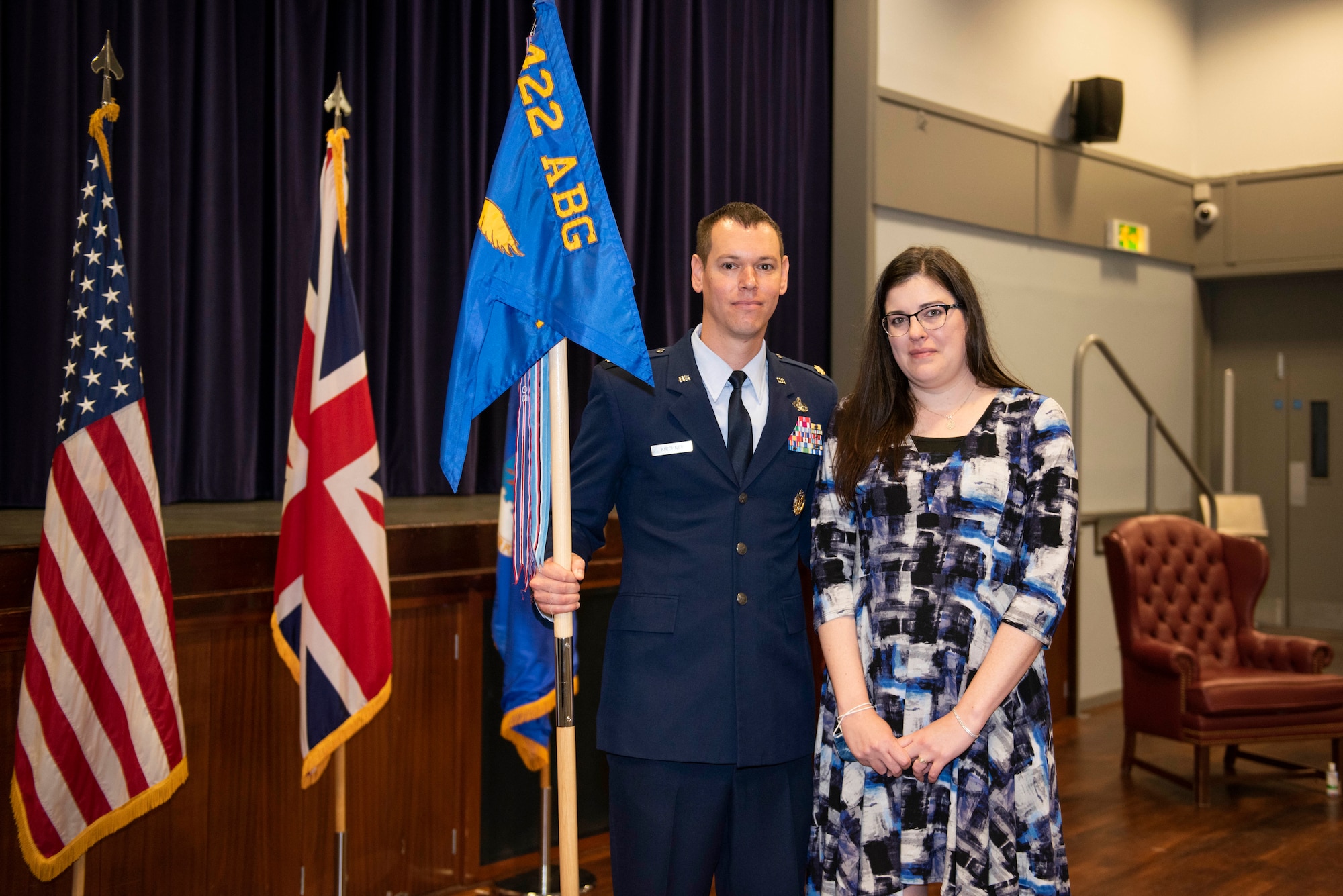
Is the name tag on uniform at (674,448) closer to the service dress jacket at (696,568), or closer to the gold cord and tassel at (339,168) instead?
the service dress jacket at (696,568)

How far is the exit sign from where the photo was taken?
692 centimetres

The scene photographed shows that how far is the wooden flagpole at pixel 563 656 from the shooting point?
174 centimetres

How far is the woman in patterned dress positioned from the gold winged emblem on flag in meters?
0.65

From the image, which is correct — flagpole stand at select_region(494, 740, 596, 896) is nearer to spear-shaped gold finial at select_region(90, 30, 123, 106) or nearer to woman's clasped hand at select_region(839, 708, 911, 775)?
woman's clasped hand at select_region(839, 708, 911, 775)

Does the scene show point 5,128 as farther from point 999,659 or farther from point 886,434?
point 999,659

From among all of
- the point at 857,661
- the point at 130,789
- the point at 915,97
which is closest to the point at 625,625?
the point at 857,661

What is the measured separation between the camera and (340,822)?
298cm

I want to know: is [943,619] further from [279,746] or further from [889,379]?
[279,746]

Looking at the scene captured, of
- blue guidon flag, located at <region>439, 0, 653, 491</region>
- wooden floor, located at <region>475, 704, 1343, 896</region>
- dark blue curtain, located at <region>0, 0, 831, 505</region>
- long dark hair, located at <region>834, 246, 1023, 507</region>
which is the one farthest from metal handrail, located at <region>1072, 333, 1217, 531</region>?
blue guidon flag, located at <region>439, 0, 653, 491</region>

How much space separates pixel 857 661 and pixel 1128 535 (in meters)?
3.52

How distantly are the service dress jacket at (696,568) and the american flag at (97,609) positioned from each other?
1155 millimetres

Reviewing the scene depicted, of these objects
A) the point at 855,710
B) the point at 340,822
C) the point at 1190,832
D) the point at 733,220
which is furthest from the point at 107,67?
the point at 1190,832

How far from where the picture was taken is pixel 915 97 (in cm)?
568

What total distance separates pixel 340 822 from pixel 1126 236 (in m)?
5.93
